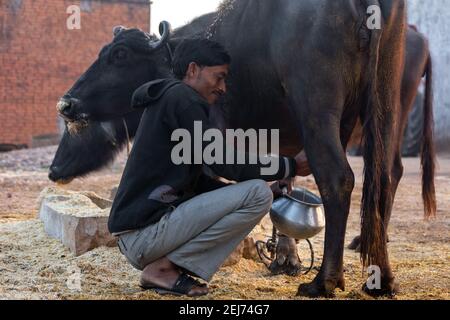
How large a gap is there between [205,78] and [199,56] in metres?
0.14

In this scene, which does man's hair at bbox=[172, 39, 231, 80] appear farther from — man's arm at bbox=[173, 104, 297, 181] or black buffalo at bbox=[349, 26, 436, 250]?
black buffalo at bbox=[349, 26, 436, 250]

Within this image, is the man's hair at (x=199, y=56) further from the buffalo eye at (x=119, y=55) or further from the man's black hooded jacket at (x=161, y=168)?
the buffalo eye at (x=119, y=55)

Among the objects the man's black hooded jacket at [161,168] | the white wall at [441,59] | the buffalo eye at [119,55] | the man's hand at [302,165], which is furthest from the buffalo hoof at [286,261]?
the white wall at [441,59]

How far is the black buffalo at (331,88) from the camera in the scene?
4.75m

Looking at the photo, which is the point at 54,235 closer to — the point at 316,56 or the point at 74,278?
the point at 74,278

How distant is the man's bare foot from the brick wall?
17806 millimetres

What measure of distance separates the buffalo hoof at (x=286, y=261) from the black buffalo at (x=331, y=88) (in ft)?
2.85

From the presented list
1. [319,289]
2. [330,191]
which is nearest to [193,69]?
[330,191]

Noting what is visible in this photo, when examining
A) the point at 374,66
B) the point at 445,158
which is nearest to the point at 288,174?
the point at 374,66

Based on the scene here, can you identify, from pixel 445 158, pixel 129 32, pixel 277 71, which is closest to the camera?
pixel 277 71

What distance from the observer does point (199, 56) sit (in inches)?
187

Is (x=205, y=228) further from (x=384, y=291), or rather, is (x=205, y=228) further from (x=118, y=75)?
(x=118, y=75)

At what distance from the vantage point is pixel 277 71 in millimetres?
5090

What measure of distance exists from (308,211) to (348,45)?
45.1 inches
